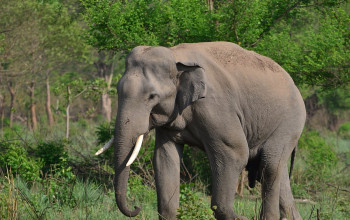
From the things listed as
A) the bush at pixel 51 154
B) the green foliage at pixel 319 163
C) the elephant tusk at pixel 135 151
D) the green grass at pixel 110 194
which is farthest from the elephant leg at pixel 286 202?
the bush at pixel 51 154

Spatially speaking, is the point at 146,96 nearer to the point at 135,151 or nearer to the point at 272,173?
the point at 135,151

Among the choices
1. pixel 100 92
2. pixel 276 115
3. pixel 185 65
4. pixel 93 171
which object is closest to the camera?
pixel 185 65

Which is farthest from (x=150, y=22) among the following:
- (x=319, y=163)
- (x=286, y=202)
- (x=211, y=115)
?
(x=211, y=115)

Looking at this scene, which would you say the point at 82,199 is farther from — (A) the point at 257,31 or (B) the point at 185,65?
(A) the point at 257,31

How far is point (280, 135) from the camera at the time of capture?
673 cm

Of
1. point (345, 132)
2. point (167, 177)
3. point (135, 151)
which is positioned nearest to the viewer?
point (135, 151)

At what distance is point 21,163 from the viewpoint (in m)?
10.1

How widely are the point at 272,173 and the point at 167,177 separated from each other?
1214 mm

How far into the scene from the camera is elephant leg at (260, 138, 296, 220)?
667cm

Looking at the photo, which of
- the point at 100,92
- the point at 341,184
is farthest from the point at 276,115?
the point at 100,92

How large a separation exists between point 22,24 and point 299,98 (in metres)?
15.5

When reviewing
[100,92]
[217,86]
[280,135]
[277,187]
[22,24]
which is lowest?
[22,24]

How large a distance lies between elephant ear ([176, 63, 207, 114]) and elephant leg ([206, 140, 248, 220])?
1.65ft

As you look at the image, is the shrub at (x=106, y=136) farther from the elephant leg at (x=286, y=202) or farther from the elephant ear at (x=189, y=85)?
the elephant ear at (x=189, y=85)
